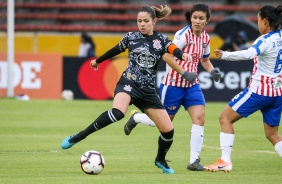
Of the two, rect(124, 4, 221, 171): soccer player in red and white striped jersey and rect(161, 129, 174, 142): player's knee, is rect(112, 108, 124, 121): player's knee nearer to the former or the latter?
rect(161, 129, 174, 142): player's knee

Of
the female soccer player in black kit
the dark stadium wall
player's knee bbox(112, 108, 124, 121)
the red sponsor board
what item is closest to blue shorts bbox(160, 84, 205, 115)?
the female soccer player in black kit

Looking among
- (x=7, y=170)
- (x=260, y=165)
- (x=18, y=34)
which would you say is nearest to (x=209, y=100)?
(x=18, y=34)

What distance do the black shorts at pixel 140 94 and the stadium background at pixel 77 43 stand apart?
1312cm

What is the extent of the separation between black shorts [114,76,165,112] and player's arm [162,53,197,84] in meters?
0.45

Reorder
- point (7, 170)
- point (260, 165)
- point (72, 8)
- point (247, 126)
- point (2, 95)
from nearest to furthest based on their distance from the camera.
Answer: point (7, 170) → point (260, 165) → point (247, 126) → point (2, 95) → point (72, 8)

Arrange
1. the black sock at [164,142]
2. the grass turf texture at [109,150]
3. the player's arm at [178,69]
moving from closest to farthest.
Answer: the grass turf texture at [109,150] < the player's arm at [178,69] < the black sock at [164,142]

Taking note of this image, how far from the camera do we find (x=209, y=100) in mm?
24516

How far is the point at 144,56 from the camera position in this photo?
10.9 metres

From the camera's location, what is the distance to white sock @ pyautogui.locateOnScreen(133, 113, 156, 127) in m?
13.0

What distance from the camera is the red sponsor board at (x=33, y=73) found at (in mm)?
24281

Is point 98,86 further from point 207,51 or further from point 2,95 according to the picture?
point 207,51

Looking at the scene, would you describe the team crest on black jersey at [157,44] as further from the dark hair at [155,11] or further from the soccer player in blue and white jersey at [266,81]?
the soccer player in blue and white jersey at [266,81]

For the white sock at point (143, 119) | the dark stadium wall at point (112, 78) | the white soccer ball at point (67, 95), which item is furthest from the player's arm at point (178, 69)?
the white soccer ball at point (67, 95)

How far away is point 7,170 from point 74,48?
1827 centimetres
